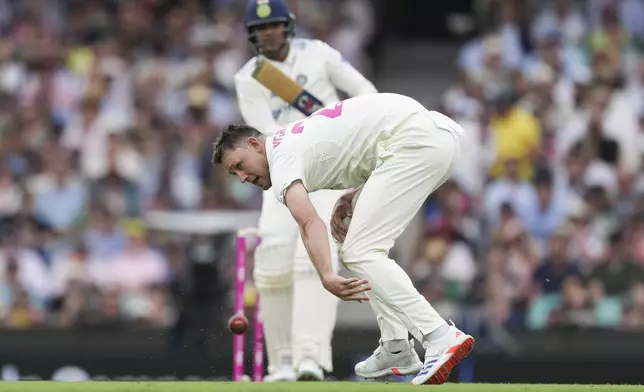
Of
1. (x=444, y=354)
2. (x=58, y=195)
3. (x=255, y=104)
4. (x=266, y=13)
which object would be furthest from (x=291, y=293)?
(x=58, y=195)

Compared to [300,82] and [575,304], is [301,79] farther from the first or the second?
[575,304]

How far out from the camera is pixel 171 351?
1410 centimetres

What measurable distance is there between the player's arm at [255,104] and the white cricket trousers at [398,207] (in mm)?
2147

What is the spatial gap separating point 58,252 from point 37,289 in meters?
0.58

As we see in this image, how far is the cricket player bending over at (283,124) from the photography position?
11148 millimetres

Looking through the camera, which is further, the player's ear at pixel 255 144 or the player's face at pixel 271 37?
the player's face at pixel 271 37

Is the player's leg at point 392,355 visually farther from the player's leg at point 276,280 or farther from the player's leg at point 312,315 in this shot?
the player's leg at point 276,280

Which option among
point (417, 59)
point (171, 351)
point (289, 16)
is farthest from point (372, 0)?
point (289, 16)

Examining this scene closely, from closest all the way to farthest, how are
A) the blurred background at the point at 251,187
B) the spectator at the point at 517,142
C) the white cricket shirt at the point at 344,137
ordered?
the white cricket shirt at the point at 344,137
the blurred background at the point at 251,187
the spectator at the point at 517,142

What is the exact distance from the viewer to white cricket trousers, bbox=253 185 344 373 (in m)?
11.1

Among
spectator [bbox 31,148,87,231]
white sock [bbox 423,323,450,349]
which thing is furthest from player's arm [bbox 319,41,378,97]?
spectator [bbox 31,148,87,231]

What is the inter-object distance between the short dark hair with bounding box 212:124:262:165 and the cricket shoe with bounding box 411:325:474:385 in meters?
1.58

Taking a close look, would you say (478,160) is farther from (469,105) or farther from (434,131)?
(434,131)

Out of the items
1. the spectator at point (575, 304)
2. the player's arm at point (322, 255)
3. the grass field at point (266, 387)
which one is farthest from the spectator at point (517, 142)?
the player's arm at point (322, 255)
